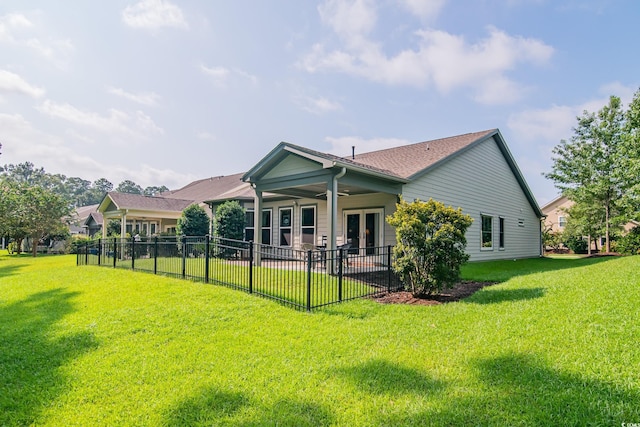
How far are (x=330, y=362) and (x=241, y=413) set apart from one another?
1.24 meters

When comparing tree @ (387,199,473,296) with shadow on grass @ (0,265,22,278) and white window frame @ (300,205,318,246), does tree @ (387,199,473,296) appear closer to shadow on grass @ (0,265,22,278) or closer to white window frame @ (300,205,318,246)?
white window frame @ (300,205,318,246)

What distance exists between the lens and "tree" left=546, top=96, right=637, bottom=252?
2066cm

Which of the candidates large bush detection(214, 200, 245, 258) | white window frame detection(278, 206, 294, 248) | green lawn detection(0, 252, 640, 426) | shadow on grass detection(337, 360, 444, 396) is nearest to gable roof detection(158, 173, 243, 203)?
large bush detection(214, 200, 245, 258)

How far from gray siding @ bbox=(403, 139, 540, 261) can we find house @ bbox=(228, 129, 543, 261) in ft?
0.12

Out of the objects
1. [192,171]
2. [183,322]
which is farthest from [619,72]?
[192,171]

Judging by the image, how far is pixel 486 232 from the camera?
15.3 meters

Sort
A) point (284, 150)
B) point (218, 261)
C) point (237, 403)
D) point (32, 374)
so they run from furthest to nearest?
point (284, 150) → point (218, 261) → point (32, 374) → point (237, 403)

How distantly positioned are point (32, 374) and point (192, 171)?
31.9 meters

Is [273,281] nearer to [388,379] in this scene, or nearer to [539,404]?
[388,379]

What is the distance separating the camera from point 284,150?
34.5 feet

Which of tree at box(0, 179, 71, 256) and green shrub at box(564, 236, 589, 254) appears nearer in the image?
tree at box(0, 179, 71, 256)

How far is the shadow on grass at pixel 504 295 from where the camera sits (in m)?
6.20

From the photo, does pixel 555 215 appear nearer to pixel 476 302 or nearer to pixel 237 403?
pixel 476 302

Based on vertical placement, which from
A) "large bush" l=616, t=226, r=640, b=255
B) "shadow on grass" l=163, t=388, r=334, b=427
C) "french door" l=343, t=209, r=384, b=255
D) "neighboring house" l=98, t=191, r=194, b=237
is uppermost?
"neighboring house" l=98, t=191, r=194, b=237
